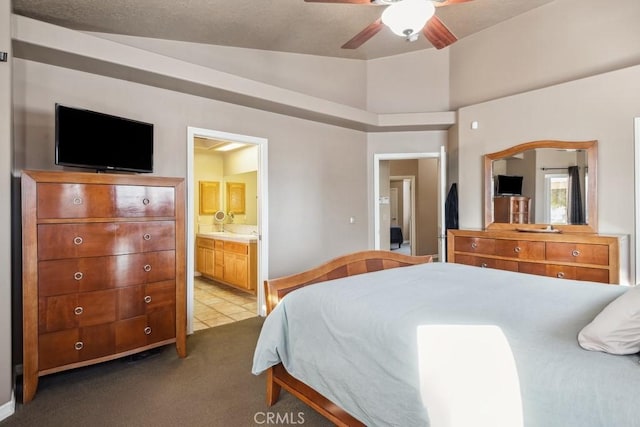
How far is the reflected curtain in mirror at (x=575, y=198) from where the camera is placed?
3.37 m

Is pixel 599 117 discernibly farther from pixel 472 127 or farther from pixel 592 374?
pixel 592 374

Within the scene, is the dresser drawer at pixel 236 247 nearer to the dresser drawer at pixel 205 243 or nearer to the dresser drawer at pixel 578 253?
the dresser drawer at pixel 205 243

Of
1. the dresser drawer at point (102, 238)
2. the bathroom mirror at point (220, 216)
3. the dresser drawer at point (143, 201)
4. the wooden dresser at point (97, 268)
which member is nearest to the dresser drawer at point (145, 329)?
the wooden dresser at point (97, 268)

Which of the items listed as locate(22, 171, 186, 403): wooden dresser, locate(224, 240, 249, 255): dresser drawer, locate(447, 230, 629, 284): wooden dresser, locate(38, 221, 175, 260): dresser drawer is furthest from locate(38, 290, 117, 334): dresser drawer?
locate(447, 230, 629, 284): wooden dresser

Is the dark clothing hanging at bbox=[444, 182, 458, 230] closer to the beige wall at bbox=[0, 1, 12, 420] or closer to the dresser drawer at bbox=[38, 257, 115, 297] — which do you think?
the dresser drawer at bbox=[38, 257, 115, 297]

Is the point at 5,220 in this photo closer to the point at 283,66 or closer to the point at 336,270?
the point at 336,270

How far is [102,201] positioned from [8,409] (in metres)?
1.36

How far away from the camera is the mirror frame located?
328cm

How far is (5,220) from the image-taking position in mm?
2016

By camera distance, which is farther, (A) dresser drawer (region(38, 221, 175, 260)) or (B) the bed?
(A) dresser drawer (region(38, 221, 175, 260))

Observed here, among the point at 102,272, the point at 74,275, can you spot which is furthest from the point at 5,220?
the point at 102,272

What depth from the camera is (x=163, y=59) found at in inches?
115

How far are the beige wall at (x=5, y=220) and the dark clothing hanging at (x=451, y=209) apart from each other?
4097 millimetres

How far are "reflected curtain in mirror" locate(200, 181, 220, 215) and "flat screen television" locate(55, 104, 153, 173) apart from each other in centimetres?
346
